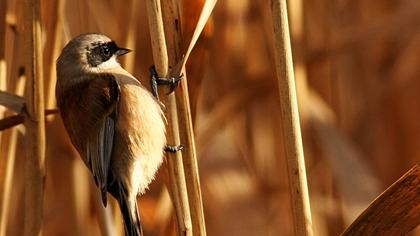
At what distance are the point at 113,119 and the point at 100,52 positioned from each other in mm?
213

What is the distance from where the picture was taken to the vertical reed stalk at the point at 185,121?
1.63m

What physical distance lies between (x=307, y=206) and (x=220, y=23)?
43.6 inches

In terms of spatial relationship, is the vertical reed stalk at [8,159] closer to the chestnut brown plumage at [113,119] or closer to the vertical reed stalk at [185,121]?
the chestnut brown plumage at [113,119]

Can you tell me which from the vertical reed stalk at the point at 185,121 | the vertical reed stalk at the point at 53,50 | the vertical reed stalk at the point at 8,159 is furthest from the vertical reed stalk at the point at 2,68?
the vertical reed stalk at the point at 185,121

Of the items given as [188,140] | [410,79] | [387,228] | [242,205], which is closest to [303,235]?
[387,228]

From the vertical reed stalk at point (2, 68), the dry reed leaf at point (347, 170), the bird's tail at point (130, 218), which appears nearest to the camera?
the bird's tail at point (130, 218)

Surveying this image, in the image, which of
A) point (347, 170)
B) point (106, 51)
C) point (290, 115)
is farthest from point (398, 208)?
point (106, 51)

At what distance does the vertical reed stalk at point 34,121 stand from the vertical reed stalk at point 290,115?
56cm

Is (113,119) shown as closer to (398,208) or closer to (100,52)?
(100,52)

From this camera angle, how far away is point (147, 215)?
2562 millimetres

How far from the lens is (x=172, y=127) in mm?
1636

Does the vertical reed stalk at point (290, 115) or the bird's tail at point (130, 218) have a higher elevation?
the vertical reed stalk at point (290, 115)

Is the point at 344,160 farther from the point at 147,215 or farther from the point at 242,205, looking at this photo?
the point at 147,215

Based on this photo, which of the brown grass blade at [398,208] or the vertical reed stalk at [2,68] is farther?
the vertical reed stalk at [2,68]
